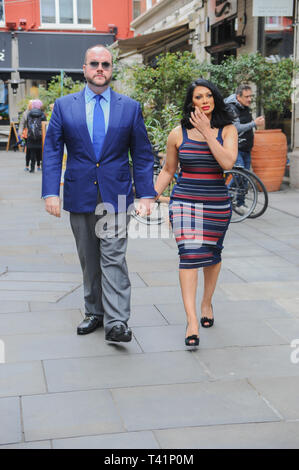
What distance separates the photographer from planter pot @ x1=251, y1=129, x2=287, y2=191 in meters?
11.6

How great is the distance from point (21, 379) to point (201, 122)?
1.87 metres

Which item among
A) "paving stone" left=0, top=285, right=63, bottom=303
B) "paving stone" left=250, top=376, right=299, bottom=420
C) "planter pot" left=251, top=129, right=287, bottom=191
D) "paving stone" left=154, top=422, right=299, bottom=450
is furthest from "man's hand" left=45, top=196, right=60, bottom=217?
"planter pot" left=251, top=129, right=287, bottom=191

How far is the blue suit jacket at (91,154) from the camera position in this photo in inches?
166

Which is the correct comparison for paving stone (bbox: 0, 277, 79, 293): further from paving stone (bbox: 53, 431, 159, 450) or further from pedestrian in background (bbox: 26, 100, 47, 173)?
pedestrian in background (bbox: 26, 100, 47, 173)

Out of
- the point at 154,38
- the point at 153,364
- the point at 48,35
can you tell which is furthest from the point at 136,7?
the point at 153,364

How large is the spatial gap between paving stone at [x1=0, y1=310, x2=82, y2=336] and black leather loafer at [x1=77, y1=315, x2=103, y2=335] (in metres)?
0.11

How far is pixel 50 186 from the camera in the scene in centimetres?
435

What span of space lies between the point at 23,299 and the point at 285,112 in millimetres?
8888

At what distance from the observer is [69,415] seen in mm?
3291

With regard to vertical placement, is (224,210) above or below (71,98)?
below

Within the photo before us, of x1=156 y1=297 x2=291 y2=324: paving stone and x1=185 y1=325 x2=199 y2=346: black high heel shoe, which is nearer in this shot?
x1=185 y1=325 x2=199 y2=346: black high heel shoe
